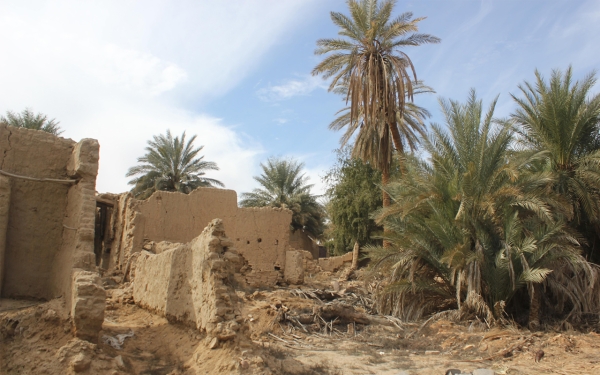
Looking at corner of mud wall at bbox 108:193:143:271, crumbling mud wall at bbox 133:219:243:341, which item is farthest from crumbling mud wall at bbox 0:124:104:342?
corner of mud wall at bbox 108:193:143:271

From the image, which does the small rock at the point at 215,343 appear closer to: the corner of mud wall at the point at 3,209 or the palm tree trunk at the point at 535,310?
the corner of mud wall at the point at 3,209

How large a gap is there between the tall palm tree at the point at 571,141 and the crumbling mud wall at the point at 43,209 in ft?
32.0

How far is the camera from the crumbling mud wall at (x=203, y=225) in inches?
571

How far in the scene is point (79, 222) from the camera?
7.50 meters

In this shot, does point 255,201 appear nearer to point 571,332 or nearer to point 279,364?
point 571,332

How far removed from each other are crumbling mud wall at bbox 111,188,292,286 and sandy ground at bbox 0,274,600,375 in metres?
3.39

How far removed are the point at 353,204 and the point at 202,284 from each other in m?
18.4

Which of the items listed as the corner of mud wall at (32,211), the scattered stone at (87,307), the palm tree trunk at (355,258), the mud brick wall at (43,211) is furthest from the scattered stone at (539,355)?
the palm tree trunk at (355,258)

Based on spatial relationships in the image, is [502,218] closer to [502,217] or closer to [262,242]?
[502,217]

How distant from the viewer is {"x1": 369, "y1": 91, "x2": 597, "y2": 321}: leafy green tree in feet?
36.0

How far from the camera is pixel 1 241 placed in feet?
23.4

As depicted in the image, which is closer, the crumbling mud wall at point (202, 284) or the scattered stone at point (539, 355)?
the crumbling mud wall at point (202, 284)

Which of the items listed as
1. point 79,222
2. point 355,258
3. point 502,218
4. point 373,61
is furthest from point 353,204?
point 79,222

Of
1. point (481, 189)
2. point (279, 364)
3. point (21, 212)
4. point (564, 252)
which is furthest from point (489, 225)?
point (21, 212)
